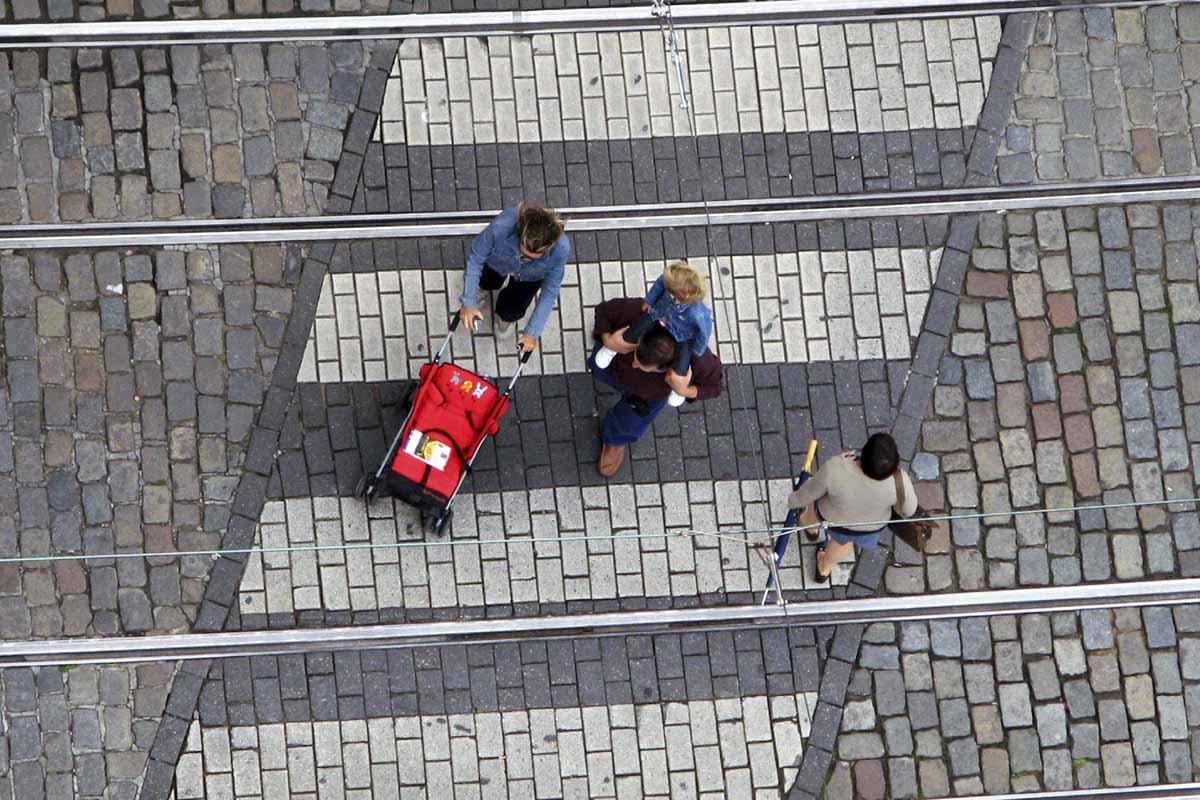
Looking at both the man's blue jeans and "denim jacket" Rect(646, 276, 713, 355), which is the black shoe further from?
"denim jacket" Rect(646, 276, 713, 355)

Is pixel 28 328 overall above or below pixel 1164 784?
above

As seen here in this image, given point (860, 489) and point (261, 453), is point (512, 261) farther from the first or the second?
point (860, 489)

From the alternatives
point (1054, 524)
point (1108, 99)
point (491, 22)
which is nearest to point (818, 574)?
point (1054, 524)

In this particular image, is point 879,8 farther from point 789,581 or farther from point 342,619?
point 342,619

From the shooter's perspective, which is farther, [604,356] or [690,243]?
[690,243]

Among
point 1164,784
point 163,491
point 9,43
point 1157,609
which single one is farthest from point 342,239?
point 1164,784

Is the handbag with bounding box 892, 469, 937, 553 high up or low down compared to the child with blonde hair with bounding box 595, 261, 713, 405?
down

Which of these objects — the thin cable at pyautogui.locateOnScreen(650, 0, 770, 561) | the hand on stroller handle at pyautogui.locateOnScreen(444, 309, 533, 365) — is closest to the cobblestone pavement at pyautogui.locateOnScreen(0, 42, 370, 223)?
the hand on stroller handle at pyautogui.locateOnScreen(444, 309, 533, 365)
